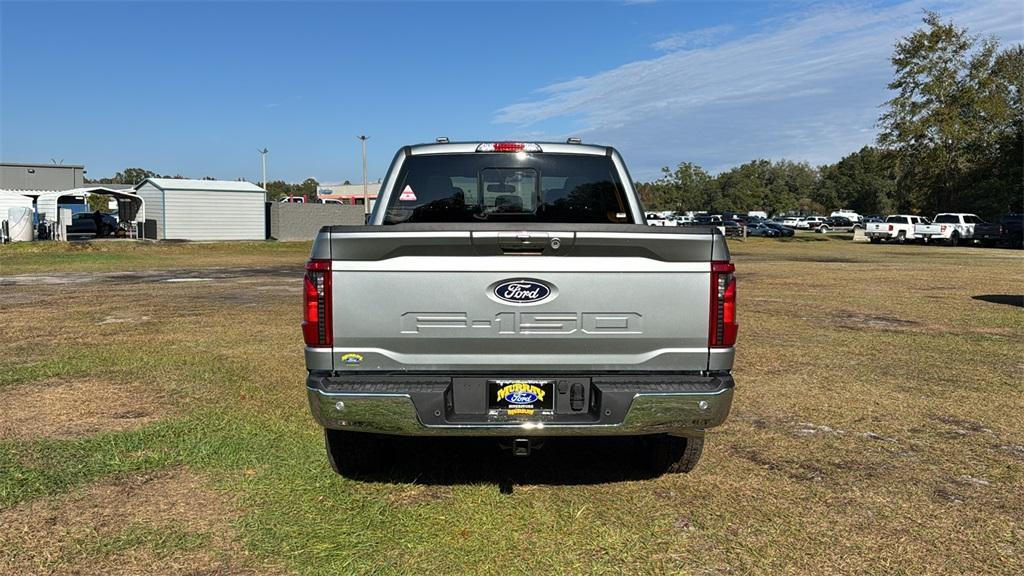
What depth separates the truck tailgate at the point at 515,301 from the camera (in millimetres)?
3633

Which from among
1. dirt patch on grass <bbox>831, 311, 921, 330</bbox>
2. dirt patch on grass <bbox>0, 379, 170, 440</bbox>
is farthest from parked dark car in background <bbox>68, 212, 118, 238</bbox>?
dirt patch on grass <bbox>831, 311, 921, 330</bbox>

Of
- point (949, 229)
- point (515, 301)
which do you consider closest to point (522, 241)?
point (515, 301)

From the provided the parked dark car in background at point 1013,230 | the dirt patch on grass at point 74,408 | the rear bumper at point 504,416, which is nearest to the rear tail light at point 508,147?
the rear bumper at point 504,416

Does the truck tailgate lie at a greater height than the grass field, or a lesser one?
greater

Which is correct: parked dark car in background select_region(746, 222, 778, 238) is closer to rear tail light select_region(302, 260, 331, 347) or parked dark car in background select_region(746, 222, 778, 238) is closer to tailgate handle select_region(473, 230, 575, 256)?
tailgate handle select_region(473, 230, 575, 256)

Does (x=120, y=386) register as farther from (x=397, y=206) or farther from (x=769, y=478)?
(x=769, y=478)

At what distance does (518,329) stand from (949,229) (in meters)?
47.2

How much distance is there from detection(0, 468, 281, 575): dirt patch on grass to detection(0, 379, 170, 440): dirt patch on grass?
1.36 meters

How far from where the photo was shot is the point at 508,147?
5.16 meters

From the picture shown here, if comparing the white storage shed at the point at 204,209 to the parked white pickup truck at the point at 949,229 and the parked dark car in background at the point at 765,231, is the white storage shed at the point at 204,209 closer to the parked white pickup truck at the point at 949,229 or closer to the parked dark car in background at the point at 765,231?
the parked dark car in background at the point at 765,231

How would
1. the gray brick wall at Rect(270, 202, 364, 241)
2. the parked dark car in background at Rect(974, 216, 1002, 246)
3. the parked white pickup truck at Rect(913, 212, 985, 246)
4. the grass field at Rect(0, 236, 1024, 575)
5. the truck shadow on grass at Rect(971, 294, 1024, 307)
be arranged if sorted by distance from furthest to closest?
the parked white pickup truck at Rect(913, 212, 985, 246), the gray brick wall at Rect(270, 202, 364, 241), the parked dark car in background at Rect(974, 216, 1002, 246), the truck shadow on grass at Rect(971, 294, 1024, 307), the grass field at Rect(0, 236, 1024, 575)

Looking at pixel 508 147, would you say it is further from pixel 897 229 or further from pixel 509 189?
pixel 897 229

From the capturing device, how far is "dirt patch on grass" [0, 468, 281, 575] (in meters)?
3.42

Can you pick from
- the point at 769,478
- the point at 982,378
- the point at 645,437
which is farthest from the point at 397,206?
the point at 982,378
